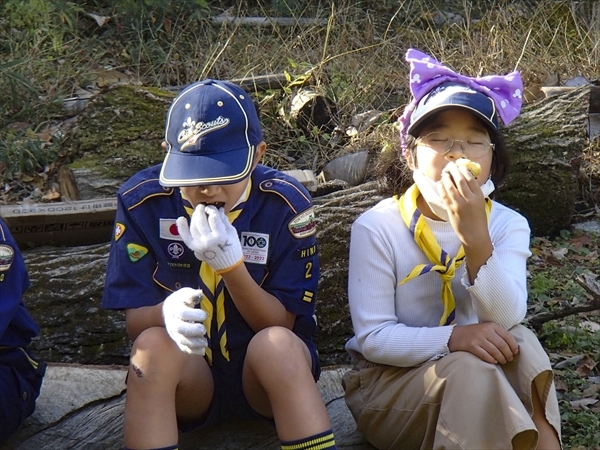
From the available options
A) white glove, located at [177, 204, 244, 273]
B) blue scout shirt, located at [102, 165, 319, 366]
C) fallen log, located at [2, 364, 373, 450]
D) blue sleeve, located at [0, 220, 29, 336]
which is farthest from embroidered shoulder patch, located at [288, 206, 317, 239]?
blue sleeve, located at [0, 220, 29, 336]

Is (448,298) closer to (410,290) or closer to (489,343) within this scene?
(410,290)

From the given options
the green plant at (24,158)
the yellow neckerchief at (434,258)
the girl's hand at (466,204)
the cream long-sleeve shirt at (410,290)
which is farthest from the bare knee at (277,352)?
the green plant at (24,158)

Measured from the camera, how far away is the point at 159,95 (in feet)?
14.9

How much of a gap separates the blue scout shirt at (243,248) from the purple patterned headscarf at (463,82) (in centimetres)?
45

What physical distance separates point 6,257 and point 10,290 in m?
0.10

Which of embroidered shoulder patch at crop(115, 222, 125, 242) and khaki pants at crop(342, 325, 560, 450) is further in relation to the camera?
embroidered shoulder patch at crop(115, 222, 125, 242)

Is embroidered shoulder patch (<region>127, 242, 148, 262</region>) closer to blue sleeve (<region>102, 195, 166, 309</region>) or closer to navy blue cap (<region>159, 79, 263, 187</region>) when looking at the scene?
blue sleeve (<region>102, 195, 166, 309</region>)

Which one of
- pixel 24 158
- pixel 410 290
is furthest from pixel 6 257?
pixel 24 158

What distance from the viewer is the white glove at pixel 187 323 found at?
7.01ft

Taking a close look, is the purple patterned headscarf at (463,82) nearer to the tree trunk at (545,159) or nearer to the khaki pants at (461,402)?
the khaki pants at (461,402)

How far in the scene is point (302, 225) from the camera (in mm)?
2488

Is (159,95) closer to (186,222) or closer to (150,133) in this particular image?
(150,133)

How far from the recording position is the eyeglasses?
96.9 inches

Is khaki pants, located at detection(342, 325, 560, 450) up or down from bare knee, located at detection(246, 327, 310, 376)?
down
